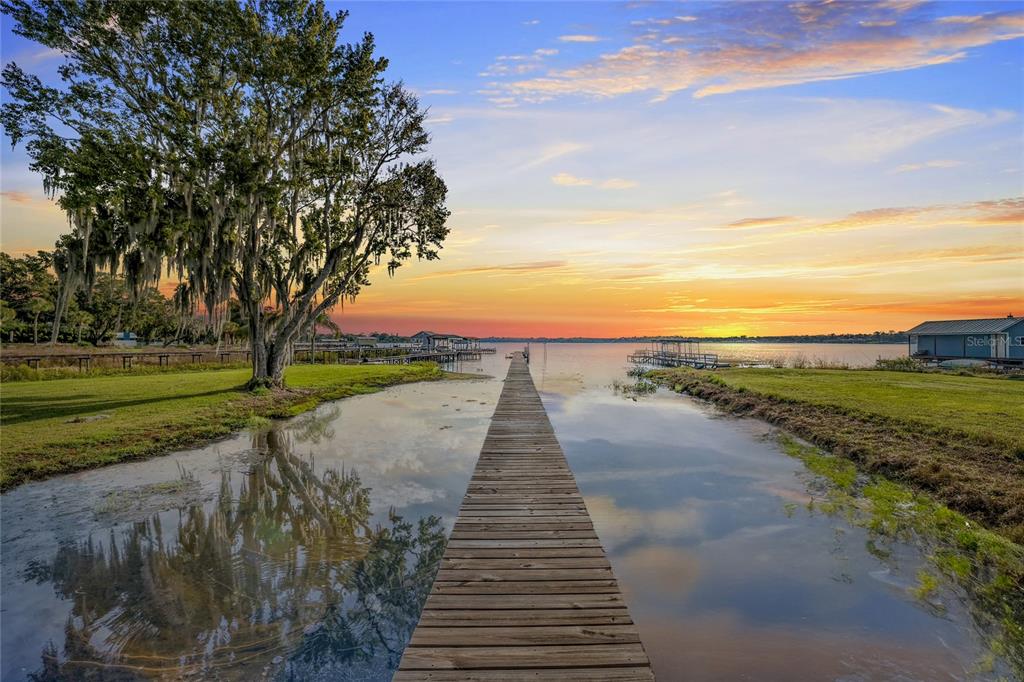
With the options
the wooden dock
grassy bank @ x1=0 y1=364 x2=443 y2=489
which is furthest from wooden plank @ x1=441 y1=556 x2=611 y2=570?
grassy bank @ x1=0 y1=364 x2=443 y2=489

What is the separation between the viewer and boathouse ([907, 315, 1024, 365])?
1531 inches

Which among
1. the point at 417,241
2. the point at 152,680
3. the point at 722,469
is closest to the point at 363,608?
the point at 152,680

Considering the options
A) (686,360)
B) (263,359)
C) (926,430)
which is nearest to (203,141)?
(263,359)

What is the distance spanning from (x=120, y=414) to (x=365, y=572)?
1323cm

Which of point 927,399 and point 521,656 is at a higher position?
point 927,399

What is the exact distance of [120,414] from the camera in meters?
15.1

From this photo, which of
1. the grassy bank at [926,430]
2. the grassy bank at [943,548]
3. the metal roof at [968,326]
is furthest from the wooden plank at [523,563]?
the metal roof at [968,326]

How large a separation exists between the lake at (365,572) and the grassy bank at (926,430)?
206cm

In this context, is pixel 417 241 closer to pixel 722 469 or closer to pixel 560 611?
pixel 722 469

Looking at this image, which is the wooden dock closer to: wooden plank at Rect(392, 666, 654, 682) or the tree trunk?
wooden plank at Rect(392, 666, 654, 682)

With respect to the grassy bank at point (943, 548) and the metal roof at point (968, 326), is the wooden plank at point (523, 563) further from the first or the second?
the metal roof at point (968, 326)

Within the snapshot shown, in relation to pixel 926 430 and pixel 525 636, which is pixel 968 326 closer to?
pixel 926 430

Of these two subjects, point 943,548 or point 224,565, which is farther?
point 943,548

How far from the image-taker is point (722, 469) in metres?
12.1
